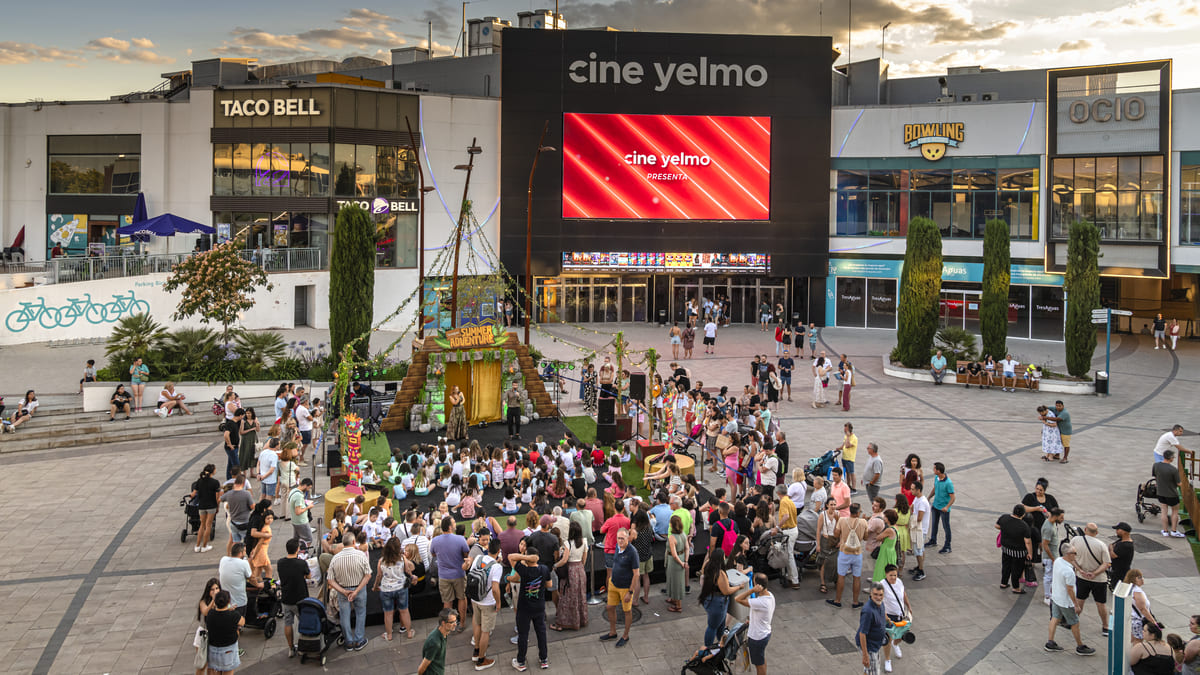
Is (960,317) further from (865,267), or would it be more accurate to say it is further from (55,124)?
(55,124)

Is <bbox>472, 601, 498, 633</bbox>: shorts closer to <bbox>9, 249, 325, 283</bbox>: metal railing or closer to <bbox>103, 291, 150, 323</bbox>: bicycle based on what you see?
<bbox>9, 249, 325, 283</bbox>: metal railing

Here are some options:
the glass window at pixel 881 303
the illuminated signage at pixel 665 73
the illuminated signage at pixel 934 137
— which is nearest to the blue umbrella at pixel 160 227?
the illuminated signage at pixel 665 73

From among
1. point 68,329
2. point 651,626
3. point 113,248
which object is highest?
point 113,248

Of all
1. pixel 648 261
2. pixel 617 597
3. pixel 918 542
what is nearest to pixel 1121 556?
pixel 918 542

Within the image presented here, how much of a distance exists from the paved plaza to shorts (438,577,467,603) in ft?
1.76

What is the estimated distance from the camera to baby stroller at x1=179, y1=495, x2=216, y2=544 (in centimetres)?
1495

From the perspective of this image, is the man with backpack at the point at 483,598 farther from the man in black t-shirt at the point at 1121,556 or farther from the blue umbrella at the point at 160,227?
the blue umbrella at the point at 160,227

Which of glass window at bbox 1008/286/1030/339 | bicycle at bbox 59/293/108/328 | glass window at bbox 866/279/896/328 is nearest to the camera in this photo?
bicycle at bbox 59/293/108/328

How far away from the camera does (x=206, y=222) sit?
132ft

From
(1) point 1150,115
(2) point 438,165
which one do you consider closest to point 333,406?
(2) point 438,165

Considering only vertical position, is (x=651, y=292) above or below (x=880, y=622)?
above

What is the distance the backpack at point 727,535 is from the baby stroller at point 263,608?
5.88 meters

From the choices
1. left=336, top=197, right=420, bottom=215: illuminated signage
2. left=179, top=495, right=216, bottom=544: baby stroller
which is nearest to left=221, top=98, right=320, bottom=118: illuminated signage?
left=336, top=197, right=420, bottom=215: illuminated signage

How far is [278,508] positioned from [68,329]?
18528 millimetres
